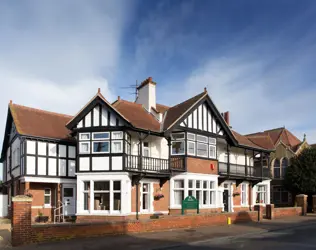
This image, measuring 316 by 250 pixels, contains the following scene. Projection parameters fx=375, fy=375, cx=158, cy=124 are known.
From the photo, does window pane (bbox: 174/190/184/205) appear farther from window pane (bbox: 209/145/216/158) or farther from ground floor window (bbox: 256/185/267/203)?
ground floor window (bbox: 256/185/267/203)

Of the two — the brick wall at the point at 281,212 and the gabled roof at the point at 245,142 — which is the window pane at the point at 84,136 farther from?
the gabled roof at the point at 245,142

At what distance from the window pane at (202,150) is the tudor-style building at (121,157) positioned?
0.22 ft

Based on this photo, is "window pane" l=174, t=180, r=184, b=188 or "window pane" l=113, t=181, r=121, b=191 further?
"window pane" l=174, t=180, r=184, b=188

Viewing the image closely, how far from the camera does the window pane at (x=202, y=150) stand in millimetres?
24328

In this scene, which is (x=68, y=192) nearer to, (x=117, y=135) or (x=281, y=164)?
(x=117, y=135)

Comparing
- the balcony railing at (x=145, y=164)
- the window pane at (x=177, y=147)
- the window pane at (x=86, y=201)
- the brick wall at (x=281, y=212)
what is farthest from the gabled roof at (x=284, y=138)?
the window pane at (x=86, y=201)

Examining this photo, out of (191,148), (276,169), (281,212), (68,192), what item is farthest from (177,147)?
(276,169)

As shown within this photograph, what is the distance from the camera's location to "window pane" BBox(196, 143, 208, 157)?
2433 centimetres

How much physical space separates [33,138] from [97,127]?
499 cm

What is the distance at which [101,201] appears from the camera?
843 inches

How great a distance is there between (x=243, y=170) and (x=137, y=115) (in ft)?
35.2

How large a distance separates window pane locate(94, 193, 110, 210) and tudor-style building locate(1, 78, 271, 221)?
6 cm

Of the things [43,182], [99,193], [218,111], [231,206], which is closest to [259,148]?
[231,206]

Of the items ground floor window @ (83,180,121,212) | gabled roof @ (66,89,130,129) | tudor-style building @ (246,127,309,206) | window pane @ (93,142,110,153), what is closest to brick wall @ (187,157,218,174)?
ground floor window @ (83,180,121,212)
